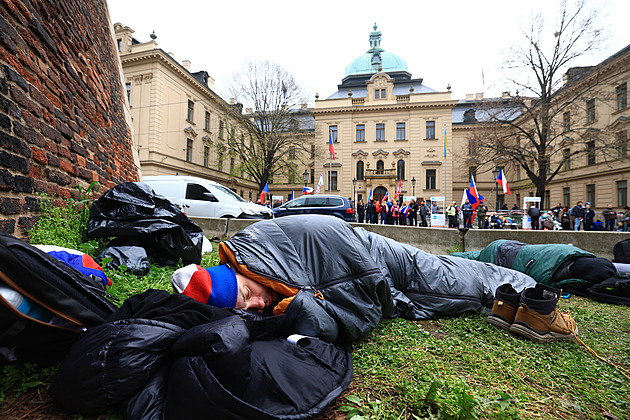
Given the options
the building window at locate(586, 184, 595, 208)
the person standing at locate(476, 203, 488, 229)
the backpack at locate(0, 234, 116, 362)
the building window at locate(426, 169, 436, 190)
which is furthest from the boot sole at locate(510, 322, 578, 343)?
the building window at locate(426, 169, 436, 190)

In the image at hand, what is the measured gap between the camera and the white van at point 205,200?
10.4 metres

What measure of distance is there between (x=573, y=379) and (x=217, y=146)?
28111 millimetres

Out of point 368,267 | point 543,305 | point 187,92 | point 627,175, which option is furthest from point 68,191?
point 627,175

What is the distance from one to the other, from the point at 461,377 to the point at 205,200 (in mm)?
10325

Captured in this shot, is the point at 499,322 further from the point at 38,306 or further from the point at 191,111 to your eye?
the point at 191,111

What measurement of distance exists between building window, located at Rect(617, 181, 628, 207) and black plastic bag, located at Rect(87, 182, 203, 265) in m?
29.5

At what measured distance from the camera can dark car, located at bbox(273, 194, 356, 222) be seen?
1335 centimetres

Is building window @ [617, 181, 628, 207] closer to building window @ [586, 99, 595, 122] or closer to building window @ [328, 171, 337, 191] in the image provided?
building window @ [586, 99, 595, 122]

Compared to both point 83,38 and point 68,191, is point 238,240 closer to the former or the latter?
point 68,191

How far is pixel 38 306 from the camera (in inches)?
51.0

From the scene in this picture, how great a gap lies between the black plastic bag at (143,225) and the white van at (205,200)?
6553mm

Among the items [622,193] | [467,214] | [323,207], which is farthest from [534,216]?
[622,193]

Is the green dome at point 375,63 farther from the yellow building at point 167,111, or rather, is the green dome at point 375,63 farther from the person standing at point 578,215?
the person standing at point 578,215

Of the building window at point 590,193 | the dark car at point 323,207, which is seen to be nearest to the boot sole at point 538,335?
→ the dark car at point 323,207
